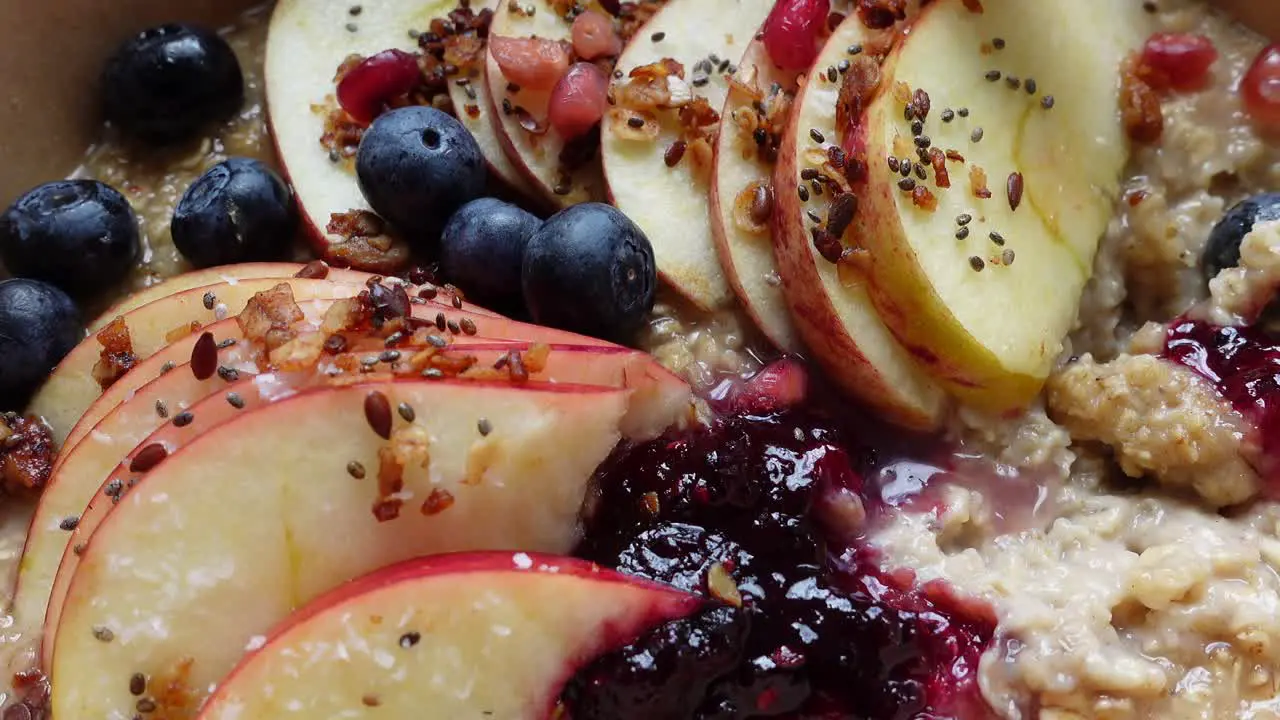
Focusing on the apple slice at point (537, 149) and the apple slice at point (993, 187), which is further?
the apple slice at point (537, 149)

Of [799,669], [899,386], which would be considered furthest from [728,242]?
[799,669]

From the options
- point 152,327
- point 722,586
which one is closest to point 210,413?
point 152,327

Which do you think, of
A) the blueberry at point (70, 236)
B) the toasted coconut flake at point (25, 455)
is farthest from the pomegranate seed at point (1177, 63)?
the toasted coconut flake at point (25, 455)

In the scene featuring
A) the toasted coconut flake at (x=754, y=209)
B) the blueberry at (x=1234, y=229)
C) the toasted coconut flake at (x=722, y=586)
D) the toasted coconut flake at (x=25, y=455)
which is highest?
the toasted coconut flake at (x=754, y=209)

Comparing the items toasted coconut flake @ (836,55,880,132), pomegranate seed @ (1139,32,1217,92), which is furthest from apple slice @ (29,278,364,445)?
pomegranate seed @ (1139,32,1217,92)

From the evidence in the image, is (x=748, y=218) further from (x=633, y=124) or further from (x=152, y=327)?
(x=152, y=327)

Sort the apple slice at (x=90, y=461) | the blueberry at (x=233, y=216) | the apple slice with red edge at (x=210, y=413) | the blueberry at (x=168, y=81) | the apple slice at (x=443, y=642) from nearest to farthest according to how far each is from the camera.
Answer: the apple slice at (x=443, y=642) → the apple slice with red edge at (x=210, y=413) → the apple slice at (x=90, y=461) → the blueberry at (x=233, y=216) → the blueberry at (x=168, y=81)

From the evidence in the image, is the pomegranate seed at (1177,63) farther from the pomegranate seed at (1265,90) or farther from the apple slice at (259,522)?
the apple slice at (259,522)
